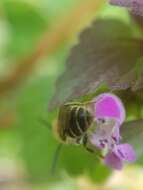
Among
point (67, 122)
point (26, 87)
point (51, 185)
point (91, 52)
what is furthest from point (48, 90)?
point (67, 122)

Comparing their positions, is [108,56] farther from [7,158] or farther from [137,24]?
[7,158]

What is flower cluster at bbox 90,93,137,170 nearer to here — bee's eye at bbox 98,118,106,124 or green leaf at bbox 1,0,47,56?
bee's eye at bbox 98,118,106,124

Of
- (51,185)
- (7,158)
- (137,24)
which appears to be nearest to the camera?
(137,24)

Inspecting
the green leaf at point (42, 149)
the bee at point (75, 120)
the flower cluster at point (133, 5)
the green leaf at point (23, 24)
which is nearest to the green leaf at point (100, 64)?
the bee at point (75, 120)

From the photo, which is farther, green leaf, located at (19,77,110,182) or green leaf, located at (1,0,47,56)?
green leaf, located at (1,0,47,56)

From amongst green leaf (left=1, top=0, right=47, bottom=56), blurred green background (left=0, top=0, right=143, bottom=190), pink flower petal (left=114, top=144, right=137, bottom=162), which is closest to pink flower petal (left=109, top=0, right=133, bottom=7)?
pink flower petal (left=114, top=144, right=137, bottom=162)

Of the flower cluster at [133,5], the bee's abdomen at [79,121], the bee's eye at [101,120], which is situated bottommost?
the bee's eye at [101,120]

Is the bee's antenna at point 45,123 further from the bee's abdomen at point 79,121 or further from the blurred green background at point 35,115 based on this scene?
the bee's abdomen at point 79,121
